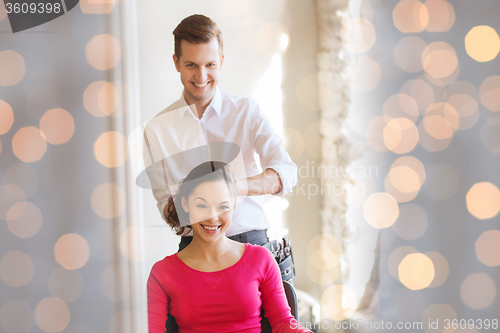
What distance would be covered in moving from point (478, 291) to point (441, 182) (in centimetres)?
15

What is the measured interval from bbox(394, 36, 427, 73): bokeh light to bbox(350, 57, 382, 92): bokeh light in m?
0.04

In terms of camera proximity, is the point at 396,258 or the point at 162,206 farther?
the point at 396,258

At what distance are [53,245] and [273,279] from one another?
36cm

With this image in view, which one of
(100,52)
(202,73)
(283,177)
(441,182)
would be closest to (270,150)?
(283,177)

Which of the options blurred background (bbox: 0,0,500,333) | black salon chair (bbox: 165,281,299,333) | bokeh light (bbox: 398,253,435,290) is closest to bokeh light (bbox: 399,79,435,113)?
blurred background (bbox: 0,0,500,333)

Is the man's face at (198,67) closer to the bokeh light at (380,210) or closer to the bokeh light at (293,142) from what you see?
the bokeh light at (293,142)

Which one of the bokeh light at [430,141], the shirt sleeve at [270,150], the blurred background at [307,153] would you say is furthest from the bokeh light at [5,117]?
the bokeh light at [430,141]

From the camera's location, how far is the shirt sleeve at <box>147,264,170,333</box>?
395mm

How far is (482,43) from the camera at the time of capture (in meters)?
0.43

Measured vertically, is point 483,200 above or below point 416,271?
above

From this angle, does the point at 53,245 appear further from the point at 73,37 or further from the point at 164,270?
the point at 164,270

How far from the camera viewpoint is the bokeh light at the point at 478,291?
1.44 feet

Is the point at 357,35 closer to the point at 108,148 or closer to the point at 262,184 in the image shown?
the point at 262,184

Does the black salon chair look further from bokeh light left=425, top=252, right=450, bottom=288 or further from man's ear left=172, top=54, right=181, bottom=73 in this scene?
man's ear left=172, top=54, right=181, bottom=73
